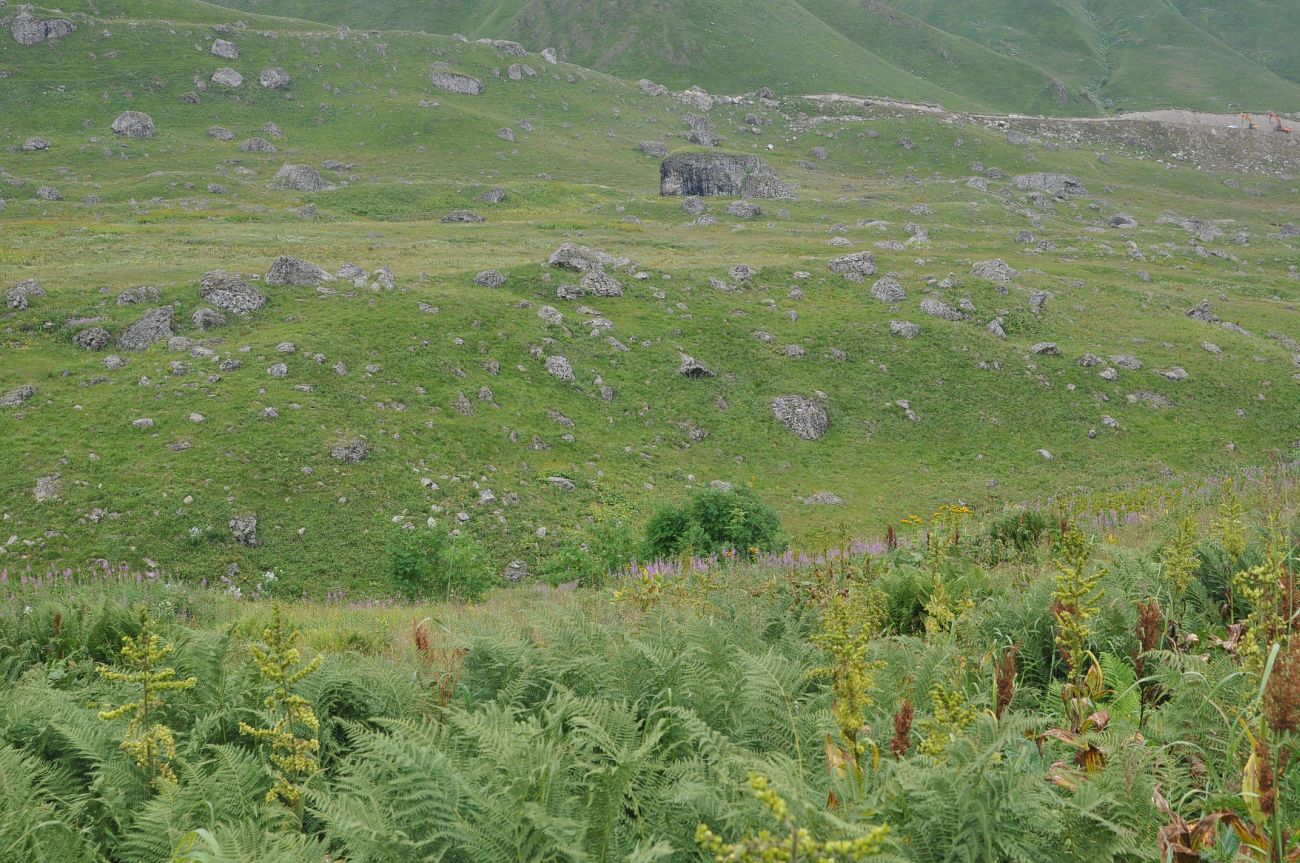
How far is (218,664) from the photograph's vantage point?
5426 millimetres

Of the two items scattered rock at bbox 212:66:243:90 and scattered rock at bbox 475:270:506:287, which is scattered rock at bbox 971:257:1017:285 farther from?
scattered rock at bbox 212:66:243:90

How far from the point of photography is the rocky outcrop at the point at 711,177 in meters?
95.9

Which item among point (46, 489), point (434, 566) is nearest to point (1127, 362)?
point (434, 566)

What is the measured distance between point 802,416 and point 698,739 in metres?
33.2

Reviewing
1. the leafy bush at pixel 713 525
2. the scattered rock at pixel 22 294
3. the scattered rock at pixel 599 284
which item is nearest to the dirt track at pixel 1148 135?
the scattered rock at pixel 599 284

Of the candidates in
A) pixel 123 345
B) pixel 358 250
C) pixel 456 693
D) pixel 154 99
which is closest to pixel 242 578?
pixel 123 345

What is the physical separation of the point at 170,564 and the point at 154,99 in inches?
4522

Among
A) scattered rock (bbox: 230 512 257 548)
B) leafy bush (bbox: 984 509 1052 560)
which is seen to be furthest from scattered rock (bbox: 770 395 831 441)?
scattered rock (bbox: 230 512 257 548)

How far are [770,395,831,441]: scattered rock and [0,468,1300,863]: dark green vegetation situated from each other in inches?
1136

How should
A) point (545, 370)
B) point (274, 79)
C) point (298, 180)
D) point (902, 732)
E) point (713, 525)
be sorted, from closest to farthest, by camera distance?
point (902, 732) → point (713, 525) → point (545, 370) → point (298, 180) → point (274, 79)

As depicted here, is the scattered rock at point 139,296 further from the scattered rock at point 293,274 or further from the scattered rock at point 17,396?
the scattered rock at point 17,396

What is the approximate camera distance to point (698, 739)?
4.18 meters

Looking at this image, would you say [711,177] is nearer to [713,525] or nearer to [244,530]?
[713,525]

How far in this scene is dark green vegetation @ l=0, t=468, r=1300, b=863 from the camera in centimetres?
285
